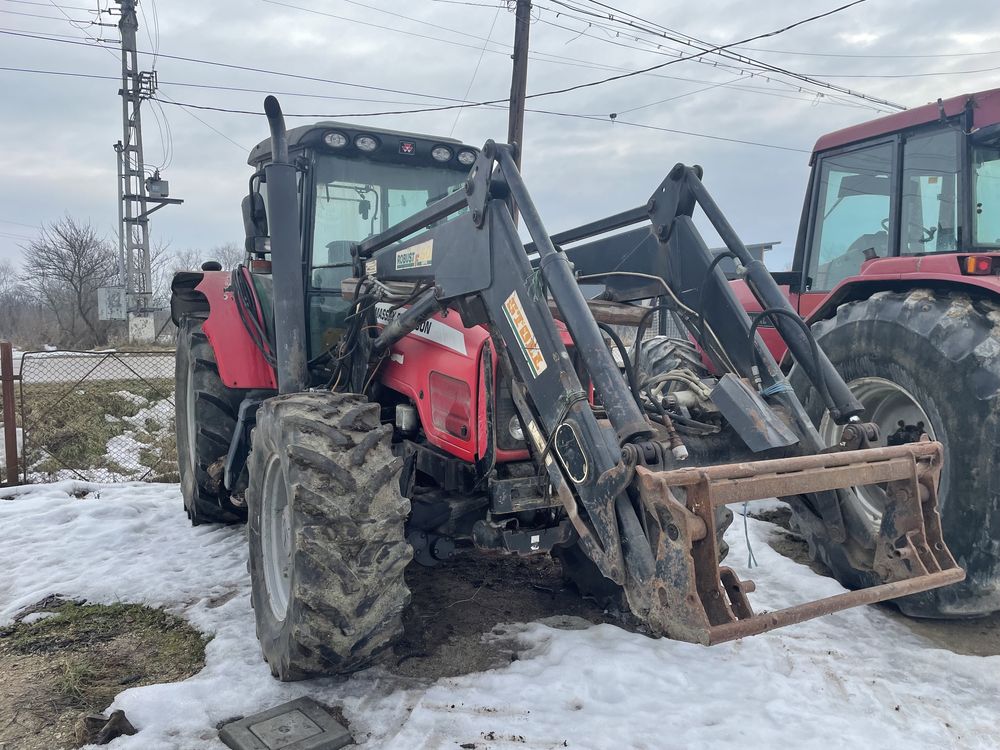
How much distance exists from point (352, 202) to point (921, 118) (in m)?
3.72

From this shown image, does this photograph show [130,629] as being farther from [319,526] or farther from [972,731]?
[972,731]

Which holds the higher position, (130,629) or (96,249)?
(96,249)

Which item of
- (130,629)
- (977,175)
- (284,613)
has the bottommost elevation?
(130,629)

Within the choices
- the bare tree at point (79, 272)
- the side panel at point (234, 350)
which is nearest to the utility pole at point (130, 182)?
the bare tree at point (79, 272)

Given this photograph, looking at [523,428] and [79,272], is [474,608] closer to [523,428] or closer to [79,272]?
[523,428]

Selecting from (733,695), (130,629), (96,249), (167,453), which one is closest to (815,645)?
(733,695)

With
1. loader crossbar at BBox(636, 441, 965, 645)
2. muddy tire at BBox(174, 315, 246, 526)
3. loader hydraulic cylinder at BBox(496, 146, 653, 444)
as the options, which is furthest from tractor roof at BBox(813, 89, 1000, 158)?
muddy tire at BBox(174, 315, 246, 526)

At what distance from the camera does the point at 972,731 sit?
9.95ft

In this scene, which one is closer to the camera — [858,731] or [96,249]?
[858,731]

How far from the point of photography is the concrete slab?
2.88 metres

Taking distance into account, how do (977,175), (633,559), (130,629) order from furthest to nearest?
(977,175), (130,629), (633,559)

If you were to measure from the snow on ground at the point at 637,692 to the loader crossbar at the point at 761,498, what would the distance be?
69 cm

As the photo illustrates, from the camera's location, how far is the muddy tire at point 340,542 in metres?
3.00

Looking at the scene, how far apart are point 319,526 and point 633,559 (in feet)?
4.03
